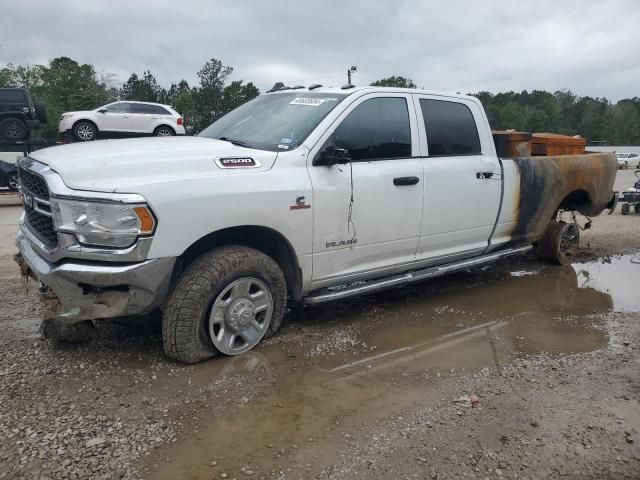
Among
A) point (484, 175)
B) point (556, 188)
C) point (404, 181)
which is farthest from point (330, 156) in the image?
point (556, 188)

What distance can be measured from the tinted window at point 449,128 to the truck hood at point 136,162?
1706 mm

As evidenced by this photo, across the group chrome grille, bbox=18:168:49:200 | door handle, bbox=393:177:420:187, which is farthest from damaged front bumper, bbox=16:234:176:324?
door handle, bbox=393:177:420:187

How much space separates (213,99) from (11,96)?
2691 cm

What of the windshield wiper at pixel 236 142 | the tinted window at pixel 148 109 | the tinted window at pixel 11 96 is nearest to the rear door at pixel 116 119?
the tinted window at pixel 148 109

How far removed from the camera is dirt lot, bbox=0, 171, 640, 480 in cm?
270

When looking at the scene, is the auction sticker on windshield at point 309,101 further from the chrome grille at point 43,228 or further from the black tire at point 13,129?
the black tire at point 13,129

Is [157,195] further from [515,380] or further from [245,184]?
[515,380]

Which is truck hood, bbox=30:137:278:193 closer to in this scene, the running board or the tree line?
the running board

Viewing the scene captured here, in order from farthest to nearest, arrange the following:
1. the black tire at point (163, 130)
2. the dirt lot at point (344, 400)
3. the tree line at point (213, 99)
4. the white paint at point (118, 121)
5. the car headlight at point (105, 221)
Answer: the tree line at point (213, 99) < the black tire at point (163, 130) < the white paint at point (118, 121) < the car headlight at point (105, 221) < the dirt lot at point (344, 400)

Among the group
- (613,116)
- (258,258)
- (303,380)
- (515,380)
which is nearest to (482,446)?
(515,380)

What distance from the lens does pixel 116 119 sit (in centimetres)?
1691

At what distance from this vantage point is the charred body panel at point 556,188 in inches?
231

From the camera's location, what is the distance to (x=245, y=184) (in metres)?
3.66

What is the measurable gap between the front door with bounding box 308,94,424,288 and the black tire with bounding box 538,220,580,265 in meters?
2.82
